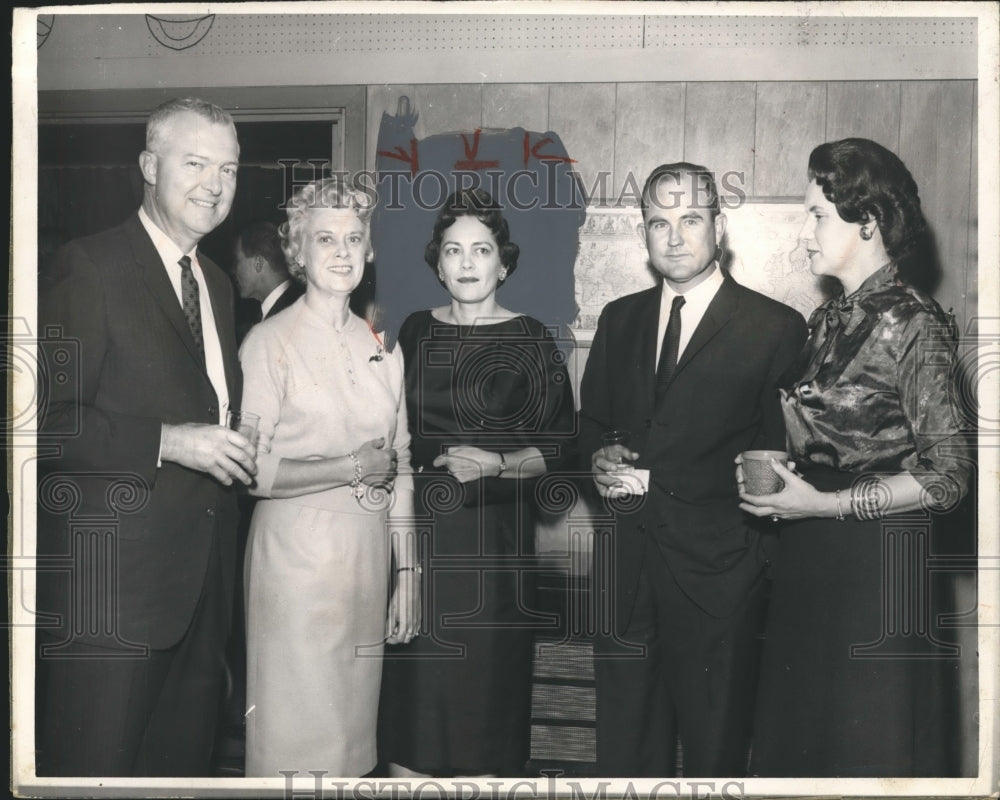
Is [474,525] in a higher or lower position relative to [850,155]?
lower

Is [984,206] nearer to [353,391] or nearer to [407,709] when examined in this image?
[353,391]

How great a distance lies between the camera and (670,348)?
308 centimetres

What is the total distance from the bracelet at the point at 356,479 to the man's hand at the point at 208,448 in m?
0.26

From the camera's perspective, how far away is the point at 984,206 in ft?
10.2

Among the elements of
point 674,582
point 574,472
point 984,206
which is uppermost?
point 984,206

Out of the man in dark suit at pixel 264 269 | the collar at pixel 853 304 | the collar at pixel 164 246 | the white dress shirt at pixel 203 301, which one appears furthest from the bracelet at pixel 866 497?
the collar at pixel 164 246

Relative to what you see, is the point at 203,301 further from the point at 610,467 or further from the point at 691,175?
the point at 691,175

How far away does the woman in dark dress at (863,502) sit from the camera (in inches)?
119

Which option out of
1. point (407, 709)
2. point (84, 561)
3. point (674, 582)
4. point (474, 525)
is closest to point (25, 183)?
point (84, 561)

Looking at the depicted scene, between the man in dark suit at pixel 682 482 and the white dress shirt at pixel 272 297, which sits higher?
the white dress shirt at pixel 272 297

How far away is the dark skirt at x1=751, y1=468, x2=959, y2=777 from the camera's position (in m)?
3.05

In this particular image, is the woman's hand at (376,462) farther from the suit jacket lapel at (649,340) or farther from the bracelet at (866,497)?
the bracelet at (866,497)

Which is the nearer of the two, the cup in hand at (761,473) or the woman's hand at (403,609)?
the cup in hand at (761,473)

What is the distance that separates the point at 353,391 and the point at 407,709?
863mm
